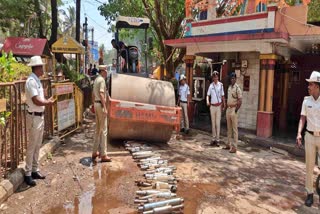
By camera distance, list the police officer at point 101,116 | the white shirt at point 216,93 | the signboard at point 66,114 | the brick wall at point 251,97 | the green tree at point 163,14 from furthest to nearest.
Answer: the green tree at point 163,14
the brick wall at point 251,97
the white shirt at point 216,93
the signboard at point 66,114
the police officer at point 101,116

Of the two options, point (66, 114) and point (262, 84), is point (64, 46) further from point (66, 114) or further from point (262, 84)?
point (262, 84)

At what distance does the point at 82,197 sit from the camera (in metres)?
4.95

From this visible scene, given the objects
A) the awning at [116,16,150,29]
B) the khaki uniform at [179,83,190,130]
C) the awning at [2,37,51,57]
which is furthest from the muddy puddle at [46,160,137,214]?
the awning at [2,37,51,57]

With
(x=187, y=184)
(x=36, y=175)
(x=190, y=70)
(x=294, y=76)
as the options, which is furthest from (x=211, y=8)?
(x=36, y=175)

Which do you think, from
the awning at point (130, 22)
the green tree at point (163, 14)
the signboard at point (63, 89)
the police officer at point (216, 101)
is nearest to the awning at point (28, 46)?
the green tree at point (163, 14)

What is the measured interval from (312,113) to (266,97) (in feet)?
16.5

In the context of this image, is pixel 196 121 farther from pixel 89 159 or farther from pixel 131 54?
pixel 89 159

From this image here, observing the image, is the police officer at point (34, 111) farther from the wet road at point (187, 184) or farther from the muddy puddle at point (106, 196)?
the muddy puddle at point (106, 196)

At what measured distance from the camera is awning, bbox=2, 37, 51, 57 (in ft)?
50.6

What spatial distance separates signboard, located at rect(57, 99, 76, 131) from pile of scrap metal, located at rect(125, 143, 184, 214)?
2067 millimetres

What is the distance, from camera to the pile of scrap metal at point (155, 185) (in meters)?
4.47

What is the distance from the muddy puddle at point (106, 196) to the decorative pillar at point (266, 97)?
17.1 feet

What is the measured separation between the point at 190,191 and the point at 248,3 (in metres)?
8.11

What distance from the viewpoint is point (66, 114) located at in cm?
875
